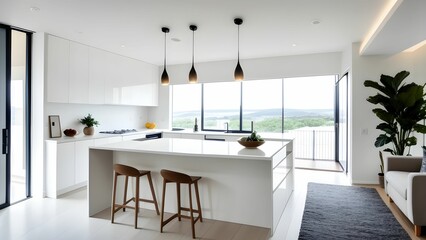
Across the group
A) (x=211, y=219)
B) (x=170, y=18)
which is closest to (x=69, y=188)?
(x=211, y=219)

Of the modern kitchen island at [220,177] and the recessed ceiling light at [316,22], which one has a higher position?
the recessed ceiling light at [316,22]

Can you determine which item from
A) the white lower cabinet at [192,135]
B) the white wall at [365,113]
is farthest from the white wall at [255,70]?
the white lower cabinet at [192,135]

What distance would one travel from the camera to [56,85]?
4379 mm

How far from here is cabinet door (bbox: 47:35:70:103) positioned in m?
4.26

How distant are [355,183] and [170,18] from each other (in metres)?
4.33

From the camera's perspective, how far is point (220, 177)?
3.24 m

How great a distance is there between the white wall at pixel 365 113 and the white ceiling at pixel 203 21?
0.59 m

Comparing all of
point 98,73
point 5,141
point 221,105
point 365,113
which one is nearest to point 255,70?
point 221,105

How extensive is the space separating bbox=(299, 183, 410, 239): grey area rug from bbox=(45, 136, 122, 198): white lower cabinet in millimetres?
3517

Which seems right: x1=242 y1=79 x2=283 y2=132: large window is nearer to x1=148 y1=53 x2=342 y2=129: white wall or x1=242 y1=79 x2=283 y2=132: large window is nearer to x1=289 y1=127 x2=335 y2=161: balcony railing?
x1=148 y1=53 x2=342 y2=129: white wall

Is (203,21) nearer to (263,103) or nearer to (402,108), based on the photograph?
(402,108)

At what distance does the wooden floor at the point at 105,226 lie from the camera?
2895 millimetres

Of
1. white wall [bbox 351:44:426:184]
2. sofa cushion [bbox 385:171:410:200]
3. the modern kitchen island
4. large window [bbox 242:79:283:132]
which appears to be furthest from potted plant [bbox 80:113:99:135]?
sofa cushion [bbox 385:171:410:200]

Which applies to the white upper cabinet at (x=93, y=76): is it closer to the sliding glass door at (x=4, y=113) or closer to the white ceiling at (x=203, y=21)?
the white ceiling at (x=203, y=21)
